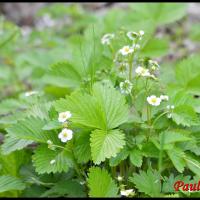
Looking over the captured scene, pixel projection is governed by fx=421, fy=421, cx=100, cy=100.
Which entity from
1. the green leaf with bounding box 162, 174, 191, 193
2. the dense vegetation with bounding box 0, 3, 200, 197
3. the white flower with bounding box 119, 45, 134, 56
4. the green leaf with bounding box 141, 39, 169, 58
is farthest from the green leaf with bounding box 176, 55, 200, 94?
the green leaf with bounding box 162, 174, 191, 193

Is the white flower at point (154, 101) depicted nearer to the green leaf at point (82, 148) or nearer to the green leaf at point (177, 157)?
the green leaf at point (177, 157)

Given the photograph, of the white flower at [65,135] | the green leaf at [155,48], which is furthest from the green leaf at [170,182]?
the green leaf at [155,48]

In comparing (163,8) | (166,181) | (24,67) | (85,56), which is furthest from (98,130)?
(24,67)

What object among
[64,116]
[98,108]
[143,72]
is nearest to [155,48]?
[143,72]

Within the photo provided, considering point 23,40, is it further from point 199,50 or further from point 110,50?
point 110,50

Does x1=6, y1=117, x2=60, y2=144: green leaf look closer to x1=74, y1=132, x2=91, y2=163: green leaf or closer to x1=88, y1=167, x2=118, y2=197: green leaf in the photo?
x1=74, y1=132, x2=91, y2=163: green leaf

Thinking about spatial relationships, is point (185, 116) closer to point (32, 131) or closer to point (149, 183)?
point (149, 183)
